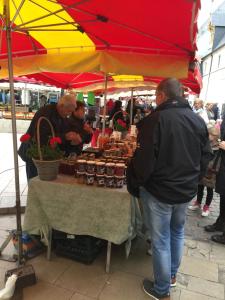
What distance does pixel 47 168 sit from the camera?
2.76 metres

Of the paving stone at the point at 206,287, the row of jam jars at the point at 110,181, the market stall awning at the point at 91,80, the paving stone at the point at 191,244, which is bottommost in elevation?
the paving stone at the point at 191,244

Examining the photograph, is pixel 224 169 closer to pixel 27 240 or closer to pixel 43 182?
pixel 43 182

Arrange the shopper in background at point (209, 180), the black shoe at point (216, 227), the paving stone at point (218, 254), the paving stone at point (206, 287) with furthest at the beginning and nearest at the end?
1. the shopper in background at point (209, 180)
2. the black shoe at point (216, 227)
3. the paving stone at point (218, 254)
4. the paving stone at point (206, 287)

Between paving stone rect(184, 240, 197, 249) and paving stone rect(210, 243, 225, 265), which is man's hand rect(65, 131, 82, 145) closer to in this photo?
paving stone rect(184, 240, 197, 249)

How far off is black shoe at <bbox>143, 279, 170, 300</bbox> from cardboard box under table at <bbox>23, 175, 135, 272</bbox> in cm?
44

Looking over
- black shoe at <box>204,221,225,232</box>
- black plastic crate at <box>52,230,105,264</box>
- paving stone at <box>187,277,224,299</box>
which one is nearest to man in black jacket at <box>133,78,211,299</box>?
paving stone at <box>187,277,224,299</box>

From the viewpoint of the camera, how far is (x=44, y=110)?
11.7 feet

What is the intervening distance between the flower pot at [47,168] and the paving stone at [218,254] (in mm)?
A: 2185

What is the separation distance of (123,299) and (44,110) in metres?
2.31

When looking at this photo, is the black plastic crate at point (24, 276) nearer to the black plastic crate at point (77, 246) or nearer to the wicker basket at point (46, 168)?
the black plastic crate at point (77, 246)

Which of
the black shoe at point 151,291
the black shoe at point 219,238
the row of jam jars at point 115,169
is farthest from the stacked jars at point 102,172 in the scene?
the black shoe at point 219,238

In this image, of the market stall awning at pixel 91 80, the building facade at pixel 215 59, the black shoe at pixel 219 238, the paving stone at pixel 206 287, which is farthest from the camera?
the building facade at pixel 215 59

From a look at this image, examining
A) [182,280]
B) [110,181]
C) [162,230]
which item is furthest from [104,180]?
[182,280]

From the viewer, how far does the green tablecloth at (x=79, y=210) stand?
270 cm
